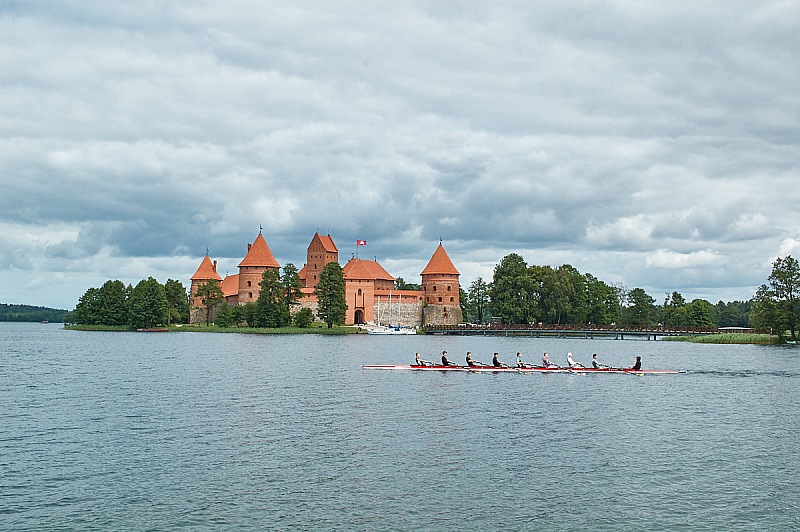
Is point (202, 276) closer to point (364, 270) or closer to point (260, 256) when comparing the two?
point (260, 256)

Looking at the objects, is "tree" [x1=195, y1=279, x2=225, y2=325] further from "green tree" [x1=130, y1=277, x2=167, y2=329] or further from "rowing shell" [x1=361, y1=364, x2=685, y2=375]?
"rowing shell" [x1=361, y1=364, x2=685, y2=375]

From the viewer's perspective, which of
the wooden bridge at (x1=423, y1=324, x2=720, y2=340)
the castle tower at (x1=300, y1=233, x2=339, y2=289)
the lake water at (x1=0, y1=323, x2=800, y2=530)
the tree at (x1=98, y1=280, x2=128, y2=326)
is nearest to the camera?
the lake water at (x1=0, y1=323, x2=800, y2=530)

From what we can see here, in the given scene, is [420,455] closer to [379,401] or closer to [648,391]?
[379,401]

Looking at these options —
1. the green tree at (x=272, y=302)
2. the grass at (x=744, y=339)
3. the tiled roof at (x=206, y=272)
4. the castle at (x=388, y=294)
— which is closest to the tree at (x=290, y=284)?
the green tree at (x=272, y=302)

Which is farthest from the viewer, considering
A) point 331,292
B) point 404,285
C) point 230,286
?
point 404,285

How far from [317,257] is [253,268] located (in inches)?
780

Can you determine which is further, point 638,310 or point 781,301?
point 638,310

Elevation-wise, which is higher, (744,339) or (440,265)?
(440,265)

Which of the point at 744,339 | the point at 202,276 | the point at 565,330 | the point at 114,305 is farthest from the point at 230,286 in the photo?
the point at 744,339

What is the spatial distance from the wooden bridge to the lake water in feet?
188

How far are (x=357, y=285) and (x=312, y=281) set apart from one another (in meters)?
15.1

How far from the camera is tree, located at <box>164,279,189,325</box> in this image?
389 feet

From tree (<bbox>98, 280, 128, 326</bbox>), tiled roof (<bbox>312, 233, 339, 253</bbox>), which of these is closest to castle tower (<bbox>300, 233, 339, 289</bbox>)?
tiled roof (<bbox>312, 233, 339, 253</bbox>)

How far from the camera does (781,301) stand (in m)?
72.9
